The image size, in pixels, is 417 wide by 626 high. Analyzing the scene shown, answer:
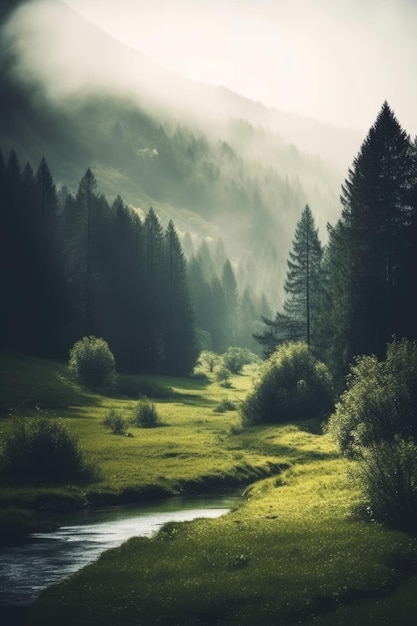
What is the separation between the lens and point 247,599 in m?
26.8

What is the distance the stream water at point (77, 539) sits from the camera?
32.0 meters

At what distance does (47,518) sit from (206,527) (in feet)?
47.0

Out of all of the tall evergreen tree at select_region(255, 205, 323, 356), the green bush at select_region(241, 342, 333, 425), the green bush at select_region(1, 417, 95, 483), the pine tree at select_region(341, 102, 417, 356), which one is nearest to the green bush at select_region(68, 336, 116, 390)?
the tall evergreen tree at select_region(255, 205, 323, 356)

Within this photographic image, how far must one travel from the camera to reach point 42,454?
5672 centimetres

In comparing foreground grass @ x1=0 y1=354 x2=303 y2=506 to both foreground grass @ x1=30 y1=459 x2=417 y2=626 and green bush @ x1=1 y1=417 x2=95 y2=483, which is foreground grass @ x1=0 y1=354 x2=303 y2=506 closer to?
green bush @ x1=1 y1=417 x2=95 y2=483

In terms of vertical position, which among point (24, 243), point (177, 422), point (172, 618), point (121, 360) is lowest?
point (172, 618)

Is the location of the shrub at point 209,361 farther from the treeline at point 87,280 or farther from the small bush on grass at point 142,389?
the small bush on grass at point 142,389

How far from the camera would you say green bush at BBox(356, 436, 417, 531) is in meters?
34.3

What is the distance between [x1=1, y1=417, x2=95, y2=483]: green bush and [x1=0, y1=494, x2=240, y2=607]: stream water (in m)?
7.24

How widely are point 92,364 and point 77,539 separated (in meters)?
65.9

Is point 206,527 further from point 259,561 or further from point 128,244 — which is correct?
point 128,244

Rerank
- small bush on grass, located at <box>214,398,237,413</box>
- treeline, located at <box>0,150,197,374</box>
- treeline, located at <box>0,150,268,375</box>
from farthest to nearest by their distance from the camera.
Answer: treeline, located at <box>0,150,197,374</box>
treeline, located at <box>0,150,268,375</box>
small bush on grass, located at <box>214,398,237,413</box>

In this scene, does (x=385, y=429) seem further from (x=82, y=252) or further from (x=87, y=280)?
(x=82, y=252)

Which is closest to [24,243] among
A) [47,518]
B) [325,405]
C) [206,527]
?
[325,405]
